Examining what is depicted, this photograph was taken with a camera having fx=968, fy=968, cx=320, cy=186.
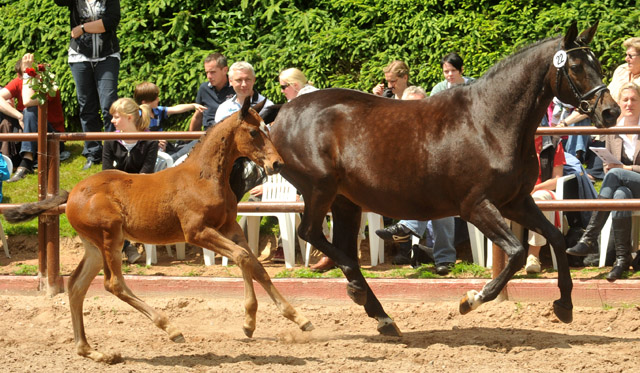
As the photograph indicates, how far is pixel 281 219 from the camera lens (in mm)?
8977

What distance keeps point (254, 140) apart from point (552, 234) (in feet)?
7.14

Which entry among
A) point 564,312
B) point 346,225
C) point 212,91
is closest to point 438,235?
point 346,225

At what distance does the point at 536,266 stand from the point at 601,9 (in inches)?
139

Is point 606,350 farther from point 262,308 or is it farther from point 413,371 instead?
point 262,308

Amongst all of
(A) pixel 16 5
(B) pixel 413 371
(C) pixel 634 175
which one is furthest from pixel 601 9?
(A) pixel 16 5

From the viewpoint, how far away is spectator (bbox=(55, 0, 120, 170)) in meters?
10.4

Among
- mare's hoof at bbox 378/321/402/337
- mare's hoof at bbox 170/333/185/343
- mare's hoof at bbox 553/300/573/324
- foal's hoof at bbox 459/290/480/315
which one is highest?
foal's hoof at bbox 459/290/480/315

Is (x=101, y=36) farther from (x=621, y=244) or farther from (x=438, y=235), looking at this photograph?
(x=621, y=244)

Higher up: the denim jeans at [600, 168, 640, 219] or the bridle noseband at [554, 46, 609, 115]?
the bridle noseband at [554, 46, 609, 115]

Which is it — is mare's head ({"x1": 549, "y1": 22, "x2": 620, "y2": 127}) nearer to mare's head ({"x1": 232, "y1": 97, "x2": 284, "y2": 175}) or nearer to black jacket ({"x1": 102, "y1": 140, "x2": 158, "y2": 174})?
mare's head ({"x1": 232, "y1": 97, "x2": 284, "y2": 175})

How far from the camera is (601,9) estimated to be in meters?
10.4

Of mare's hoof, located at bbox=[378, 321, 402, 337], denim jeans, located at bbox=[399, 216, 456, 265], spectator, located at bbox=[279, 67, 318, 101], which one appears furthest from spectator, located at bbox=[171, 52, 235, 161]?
mare's hoof, located at bbox=[378, 321, 402, 337]

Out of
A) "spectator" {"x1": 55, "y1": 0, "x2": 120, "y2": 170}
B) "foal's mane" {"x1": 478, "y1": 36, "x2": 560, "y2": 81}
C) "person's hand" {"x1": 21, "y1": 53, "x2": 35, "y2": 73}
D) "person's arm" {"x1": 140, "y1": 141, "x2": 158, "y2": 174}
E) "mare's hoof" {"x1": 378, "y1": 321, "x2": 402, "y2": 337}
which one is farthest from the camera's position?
"person's hand" {"x1": 21, "y1": 53, "x2": 35, "y2": 73}

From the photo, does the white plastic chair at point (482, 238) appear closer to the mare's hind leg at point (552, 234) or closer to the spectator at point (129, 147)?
the mare's hind leg at point (552, 234)
